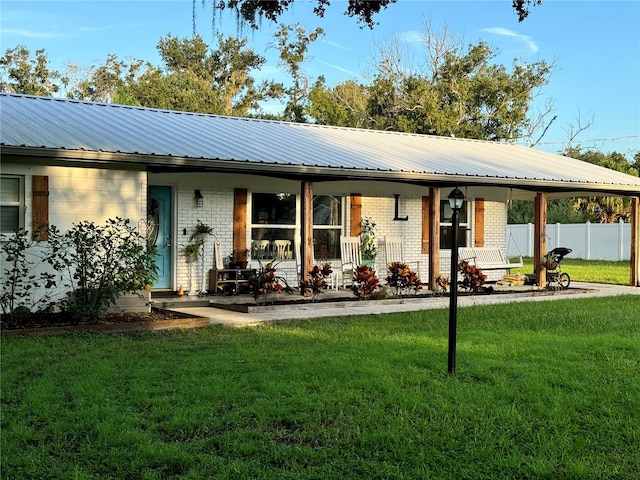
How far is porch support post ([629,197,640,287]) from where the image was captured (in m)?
15.9

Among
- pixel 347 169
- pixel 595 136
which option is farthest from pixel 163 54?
pixel 347 169

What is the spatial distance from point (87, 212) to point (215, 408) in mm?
5908

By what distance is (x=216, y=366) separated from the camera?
6562mm

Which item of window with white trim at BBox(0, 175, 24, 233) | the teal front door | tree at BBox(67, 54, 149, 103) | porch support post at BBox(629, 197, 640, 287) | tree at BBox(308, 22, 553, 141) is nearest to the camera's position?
window with white trim at BBox(0, 175, 24, 233)

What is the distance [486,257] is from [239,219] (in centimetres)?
611

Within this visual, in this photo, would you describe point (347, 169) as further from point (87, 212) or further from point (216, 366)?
point (216, 366)

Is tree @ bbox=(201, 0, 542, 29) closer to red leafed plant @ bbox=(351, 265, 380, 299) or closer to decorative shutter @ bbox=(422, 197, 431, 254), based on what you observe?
red leafed plant @ bbox=(351, 265, 380, 299)

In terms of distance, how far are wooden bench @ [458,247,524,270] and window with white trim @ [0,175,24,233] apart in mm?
9449

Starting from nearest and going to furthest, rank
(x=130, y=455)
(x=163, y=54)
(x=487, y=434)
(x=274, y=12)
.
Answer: (x=130, y=455) < (x=487, y=434) < (x=274, y=12) < (x=163, y=54)

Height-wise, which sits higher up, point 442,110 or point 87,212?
point 442,110

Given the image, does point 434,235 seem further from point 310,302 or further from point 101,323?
point 101,323

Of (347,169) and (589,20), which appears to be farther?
(347,169)

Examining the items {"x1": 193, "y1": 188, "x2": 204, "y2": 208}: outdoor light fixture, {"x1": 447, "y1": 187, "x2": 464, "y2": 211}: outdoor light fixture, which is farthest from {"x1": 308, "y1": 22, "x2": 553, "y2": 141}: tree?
{"x1": 447, "y1": 187, "x2": 464, "y2": 211}: outdoor light fixture

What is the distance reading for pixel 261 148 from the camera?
474 inches
